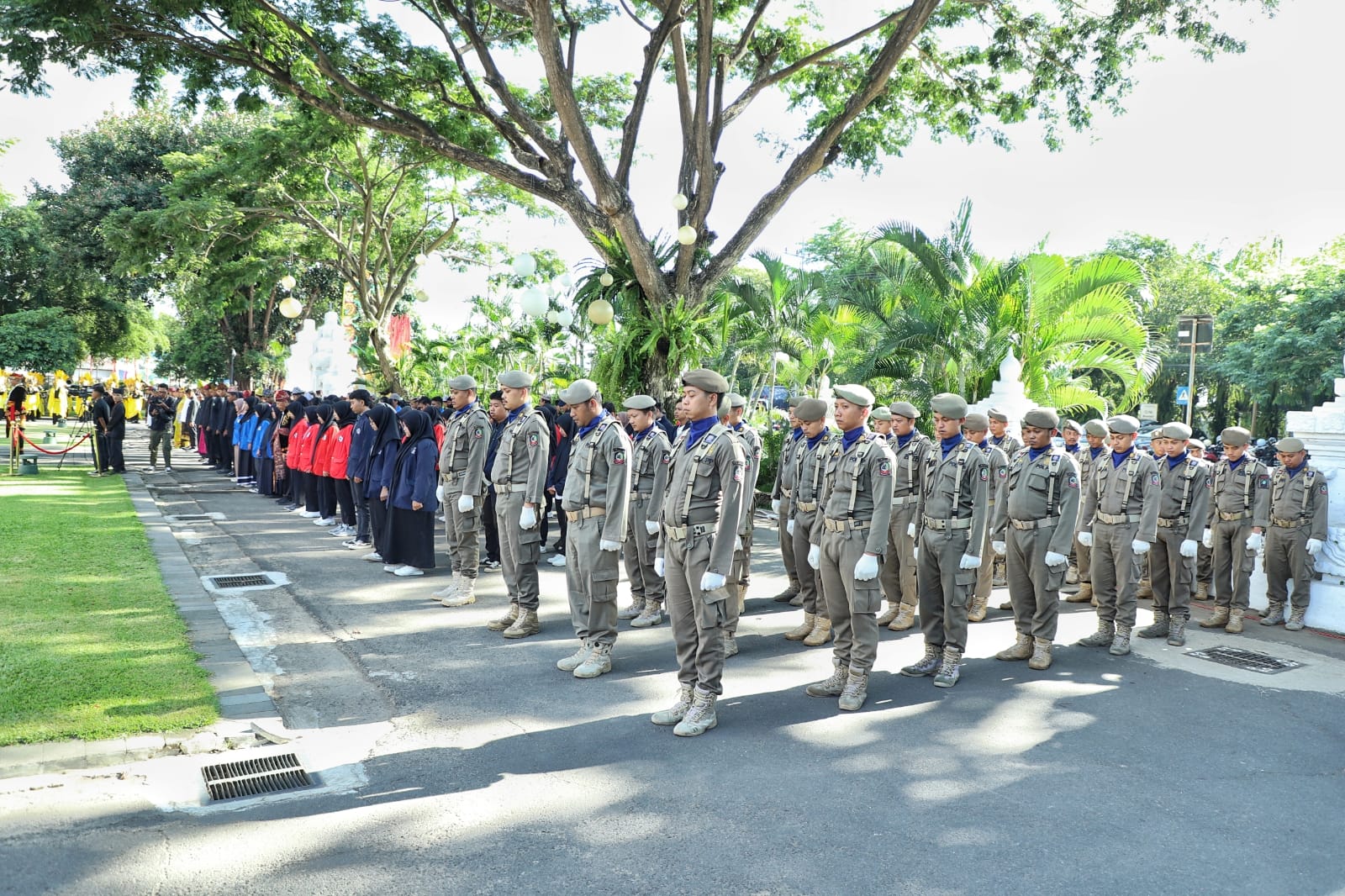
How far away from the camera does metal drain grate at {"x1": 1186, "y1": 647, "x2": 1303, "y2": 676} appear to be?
738 cm

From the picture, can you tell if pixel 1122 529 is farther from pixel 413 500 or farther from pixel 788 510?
pixel 413 500

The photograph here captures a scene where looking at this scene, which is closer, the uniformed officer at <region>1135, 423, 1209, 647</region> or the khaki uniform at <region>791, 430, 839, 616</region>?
the khaki uniform at <region>791, 430, 839, 616</region>

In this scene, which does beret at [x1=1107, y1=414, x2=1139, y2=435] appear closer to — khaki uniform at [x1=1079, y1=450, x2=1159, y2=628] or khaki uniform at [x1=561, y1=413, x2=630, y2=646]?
khaki uniform at [x1=1079, y1=450, x2=1159, y2=628]

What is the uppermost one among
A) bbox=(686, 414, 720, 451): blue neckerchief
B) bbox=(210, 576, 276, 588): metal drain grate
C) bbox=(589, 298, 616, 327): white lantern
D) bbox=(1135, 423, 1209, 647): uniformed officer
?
bbox=(589, 298, 616, 327): white lantern

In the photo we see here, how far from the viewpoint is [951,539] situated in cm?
668

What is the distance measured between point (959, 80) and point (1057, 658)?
1138cm

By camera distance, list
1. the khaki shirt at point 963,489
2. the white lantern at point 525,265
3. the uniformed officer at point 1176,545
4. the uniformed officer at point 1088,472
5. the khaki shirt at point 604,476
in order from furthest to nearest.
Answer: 1. the white lantern at point 525,265
2. the uniformed officer at point 1088,472
3. the uniformed officer at point 1176,545
4. the khaki shirt at point 963,489
5. the khaki shirt at point 604,476

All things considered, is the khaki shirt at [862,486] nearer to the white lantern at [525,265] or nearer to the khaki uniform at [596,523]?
the khaki uniform at [596,523]

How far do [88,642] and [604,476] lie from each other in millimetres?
3781

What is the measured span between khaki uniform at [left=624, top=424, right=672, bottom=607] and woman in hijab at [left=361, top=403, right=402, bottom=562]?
3194 millimetres

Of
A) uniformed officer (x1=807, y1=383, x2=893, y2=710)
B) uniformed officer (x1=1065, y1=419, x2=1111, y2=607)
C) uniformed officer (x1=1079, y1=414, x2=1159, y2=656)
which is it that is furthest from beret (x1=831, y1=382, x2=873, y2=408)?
uniformed officer (x1=1079, y1=414, x2=1159, y2=656)

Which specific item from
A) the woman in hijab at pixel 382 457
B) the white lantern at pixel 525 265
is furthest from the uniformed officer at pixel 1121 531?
the white lantern at pixel 525 265

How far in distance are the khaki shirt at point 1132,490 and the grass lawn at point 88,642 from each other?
275 inches

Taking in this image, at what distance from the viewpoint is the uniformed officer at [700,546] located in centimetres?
545
